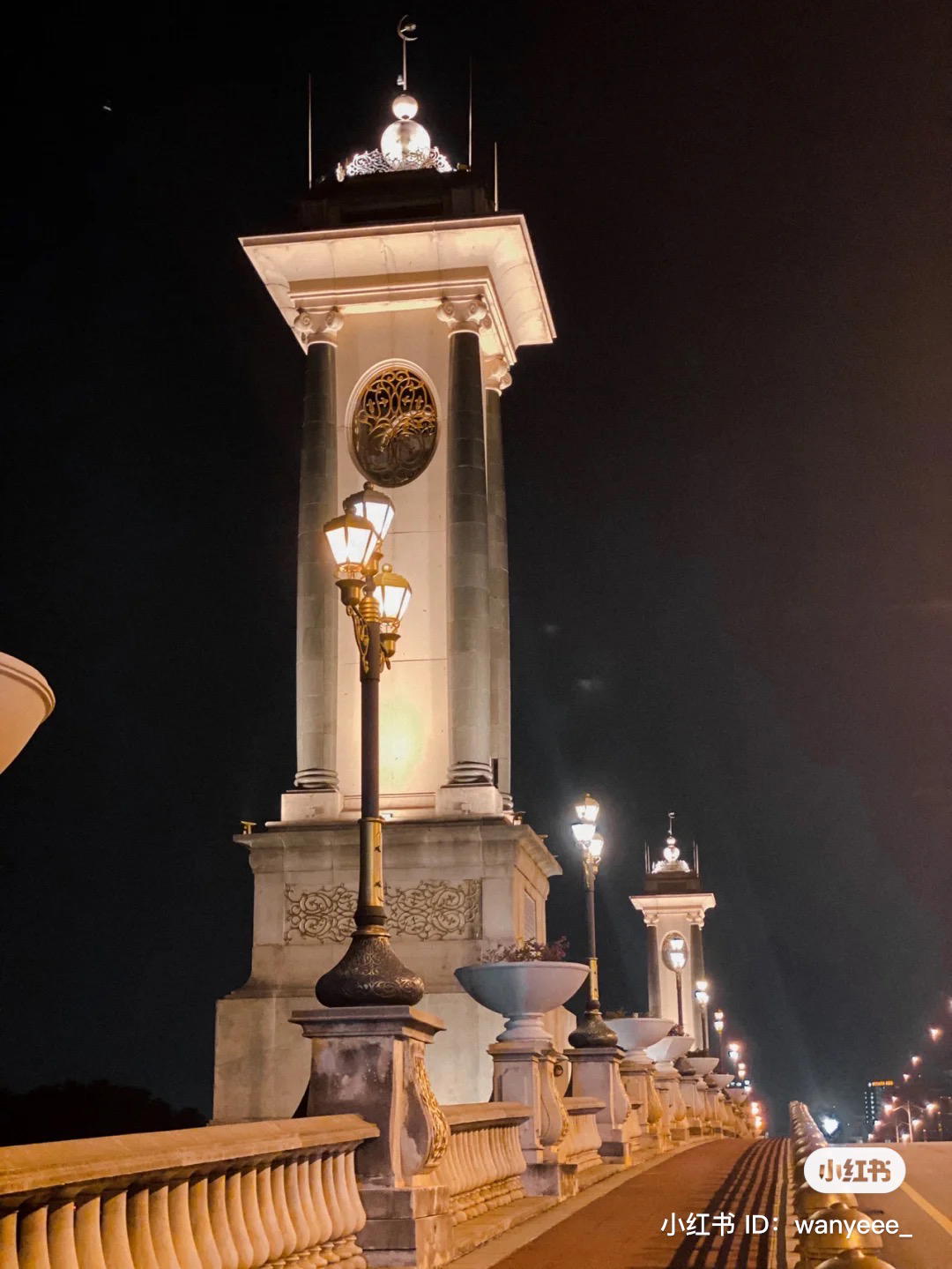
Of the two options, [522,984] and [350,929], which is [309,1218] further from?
[350,929]

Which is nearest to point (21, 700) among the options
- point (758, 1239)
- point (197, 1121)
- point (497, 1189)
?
point (758, 1239)

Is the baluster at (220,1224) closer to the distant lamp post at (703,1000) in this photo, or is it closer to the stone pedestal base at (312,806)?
the stone pedestal base at (312,806)

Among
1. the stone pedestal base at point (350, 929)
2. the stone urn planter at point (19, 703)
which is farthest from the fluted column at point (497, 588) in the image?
the stone urn planter at point (19, 703)

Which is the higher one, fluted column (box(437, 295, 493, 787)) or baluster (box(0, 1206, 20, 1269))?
fluted column (box(437, 295, 493, 787))

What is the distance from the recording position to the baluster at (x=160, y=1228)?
22.9 ft

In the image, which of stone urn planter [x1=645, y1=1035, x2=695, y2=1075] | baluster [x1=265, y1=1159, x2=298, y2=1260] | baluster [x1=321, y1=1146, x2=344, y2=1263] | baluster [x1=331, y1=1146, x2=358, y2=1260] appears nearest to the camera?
baluster [x1=265, y1=1159, x2=298, y2=1260]

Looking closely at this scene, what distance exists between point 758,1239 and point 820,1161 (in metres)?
4.61

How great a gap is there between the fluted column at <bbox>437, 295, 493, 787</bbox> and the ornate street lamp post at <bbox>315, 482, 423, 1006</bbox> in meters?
17.5

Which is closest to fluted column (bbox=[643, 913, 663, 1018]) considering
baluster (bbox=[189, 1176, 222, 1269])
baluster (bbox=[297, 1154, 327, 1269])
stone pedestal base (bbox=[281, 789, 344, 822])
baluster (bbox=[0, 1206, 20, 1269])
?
stone pedestal base (bbox=[281, 789, 344, 822])

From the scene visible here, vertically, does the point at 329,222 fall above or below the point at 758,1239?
above

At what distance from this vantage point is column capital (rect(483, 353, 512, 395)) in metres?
35.8

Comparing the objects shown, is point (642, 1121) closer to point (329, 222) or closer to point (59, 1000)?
point (329, 222)

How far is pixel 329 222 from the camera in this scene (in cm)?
3331

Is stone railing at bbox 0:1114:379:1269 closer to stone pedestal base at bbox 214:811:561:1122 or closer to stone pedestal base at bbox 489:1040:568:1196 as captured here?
stone pedestal base at bbox 489:1040:568:1196
